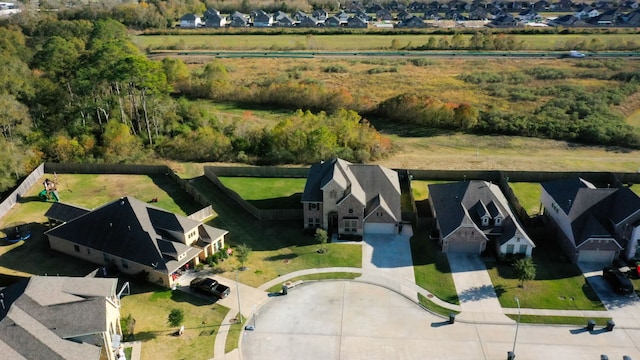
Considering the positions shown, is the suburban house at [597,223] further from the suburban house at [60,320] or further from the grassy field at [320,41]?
the grassy field at [320,41]

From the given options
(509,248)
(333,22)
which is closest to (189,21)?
(333,22)

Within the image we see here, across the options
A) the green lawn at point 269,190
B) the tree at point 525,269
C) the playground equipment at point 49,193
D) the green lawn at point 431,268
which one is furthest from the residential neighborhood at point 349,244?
the playground equipment at point 49,193

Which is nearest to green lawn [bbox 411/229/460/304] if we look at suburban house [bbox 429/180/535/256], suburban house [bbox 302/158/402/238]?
suburban house [bbox 429/180/535/256]

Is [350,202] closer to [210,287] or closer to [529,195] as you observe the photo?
[210,287]

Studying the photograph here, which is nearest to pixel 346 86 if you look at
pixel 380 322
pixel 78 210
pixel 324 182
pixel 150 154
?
pixel 150 154

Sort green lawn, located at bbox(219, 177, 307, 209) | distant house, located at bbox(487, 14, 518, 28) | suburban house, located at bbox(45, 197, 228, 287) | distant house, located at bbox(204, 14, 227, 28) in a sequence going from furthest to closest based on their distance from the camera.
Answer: distant house, located at bbox(204, 14, 227, 28) → distant house, located at bbox(487, 14, 518, 28) → green lawn, located at bbox(219, 177, 307, 209) → suburban house, located at bbox(45, 197, 228, 287)

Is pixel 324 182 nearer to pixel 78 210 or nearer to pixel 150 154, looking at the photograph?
pixel 78 210

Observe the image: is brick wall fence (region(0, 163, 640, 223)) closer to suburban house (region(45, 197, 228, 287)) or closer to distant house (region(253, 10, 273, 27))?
suburban house (region(45, 197, 228, 287))
